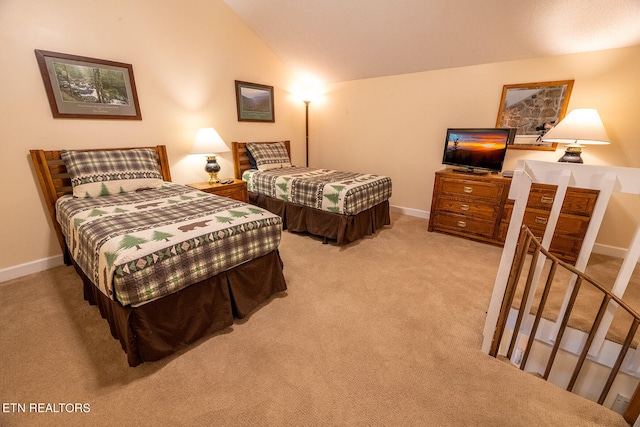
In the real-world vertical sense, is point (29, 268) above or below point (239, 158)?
below

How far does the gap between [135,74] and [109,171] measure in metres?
1.12

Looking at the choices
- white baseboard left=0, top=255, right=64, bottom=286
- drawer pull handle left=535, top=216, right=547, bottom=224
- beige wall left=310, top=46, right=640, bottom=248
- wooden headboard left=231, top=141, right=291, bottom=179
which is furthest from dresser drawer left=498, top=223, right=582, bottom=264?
white baseboard left=0, top=255, right=64, bottom=286

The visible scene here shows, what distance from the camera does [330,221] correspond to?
3.00 meters

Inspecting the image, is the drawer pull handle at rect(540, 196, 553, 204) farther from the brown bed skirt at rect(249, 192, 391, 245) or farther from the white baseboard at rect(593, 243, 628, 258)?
the brown bed skirt at rect(249, 192, 391, 245)

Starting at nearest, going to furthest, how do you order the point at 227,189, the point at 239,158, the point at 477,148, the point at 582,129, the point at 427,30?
the point at 582,129, the point at 427,30, the point at 477,148, the point at 227,189, the point at 239,158

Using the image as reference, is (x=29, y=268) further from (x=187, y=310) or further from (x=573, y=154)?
(x=573, y=154)

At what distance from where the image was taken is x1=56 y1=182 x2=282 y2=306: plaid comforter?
1.34m

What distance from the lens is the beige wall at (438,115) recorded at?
101 inches

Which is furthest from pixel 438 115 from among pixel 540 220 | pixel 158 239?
pixel 158 239

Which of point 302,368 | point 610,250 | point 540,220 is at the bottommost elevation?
point 302,368

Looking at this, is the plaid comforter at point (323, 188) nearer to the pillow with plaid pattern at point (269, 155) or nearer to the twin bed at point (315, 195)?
the twin bed at point (315, 195)

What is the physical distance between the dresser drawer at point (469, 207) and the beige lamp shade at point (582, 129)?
0.87 metres

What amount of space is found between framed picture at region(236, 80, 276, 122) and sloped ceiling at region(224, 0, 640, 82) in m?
0.68

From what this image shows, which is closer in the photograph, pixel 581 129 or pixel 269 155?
pixel 581 129
